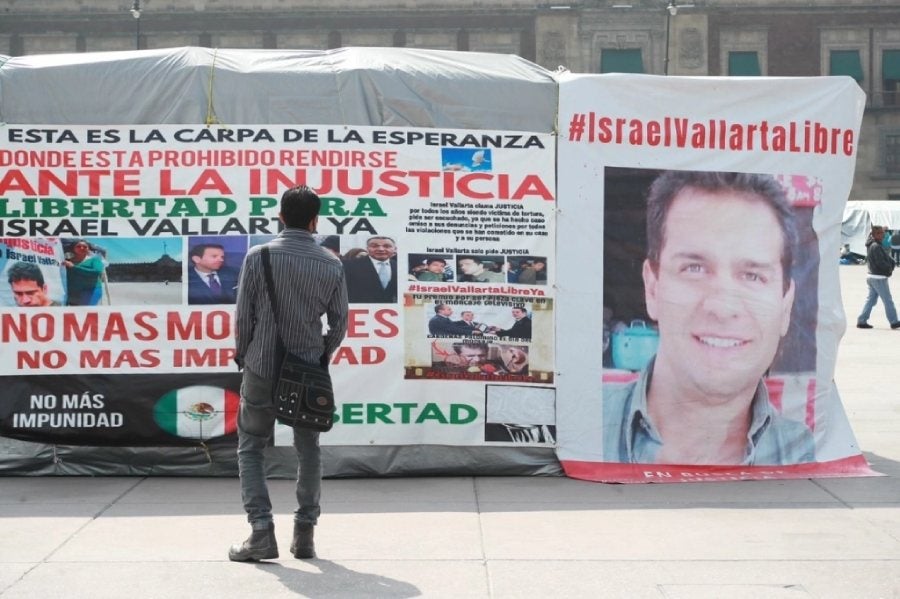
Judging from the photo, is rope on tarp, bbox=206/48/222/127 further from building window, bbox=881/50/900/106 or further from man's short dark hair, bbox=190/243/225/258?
building window, bbox=881/50/900/106

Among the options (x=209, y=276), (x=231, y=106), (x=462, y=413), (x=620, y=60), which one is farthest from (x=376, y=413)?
(x=620, y=60)

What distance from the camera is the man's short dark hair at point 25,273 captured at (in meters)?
7.75

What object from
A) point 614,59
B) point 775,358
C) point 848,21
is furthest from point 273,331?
point 848,21

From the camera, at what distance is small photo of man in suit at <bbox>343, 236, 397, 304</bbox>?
775cm

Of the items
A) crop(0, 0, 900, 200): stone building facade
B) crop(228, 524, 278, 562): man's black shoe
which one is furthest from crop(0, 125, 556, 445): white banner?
crop(0, 0, 900, 200): stone building facade

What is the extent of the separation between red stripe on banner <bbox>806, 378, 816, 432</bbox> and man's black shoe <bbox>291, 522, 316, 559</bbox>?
138 inches

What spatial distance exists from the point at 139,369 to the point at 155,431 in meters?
0.37

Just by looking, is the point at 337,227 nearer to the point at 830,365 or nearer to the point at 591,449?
the point at 591,449

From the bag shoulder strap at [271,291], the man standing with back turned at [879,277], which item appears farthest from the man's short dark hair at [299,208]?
the man standing with back turned at [879,277]

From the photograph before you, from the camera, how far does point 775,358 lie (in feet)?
26.2

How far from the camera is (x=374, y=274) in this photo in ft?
25.5

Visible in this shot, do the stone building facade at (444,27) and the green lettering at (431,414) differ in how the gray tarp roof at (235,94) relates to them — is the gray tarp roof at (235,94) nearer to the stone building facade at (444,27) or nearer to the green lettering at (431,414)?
the green lettering at (431,414)

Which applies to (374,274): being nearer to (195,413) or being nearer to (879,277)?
→ (195,413)

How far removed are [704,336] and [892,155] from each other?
5434cm
